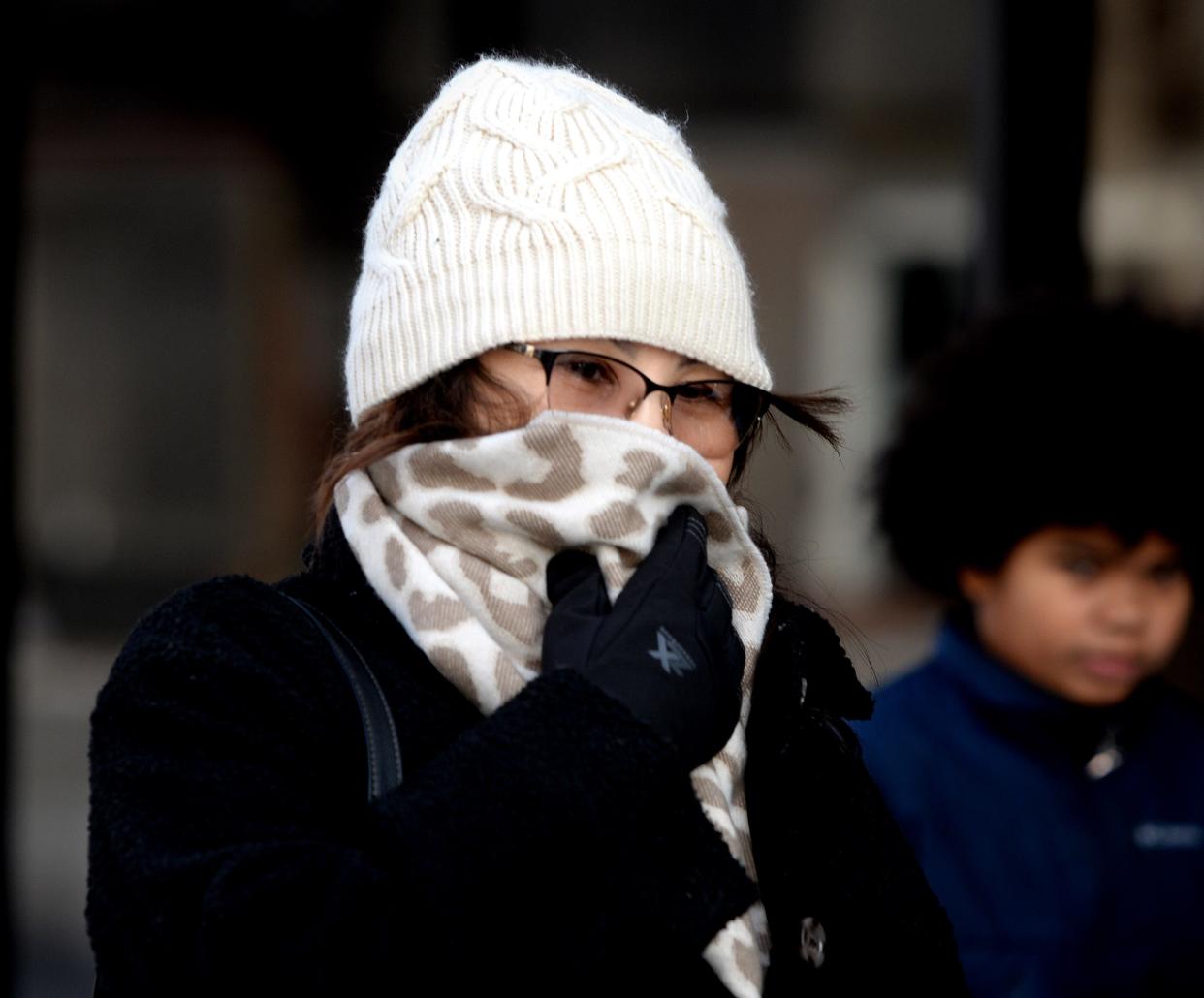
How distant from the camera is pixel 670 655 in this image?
1341 millimetres

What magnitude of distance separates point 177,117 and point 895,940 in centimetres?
756

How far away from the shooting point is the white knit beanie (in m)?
1.55

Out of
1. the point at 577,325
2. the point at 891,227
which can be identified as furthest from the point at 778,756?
the point at 891,227

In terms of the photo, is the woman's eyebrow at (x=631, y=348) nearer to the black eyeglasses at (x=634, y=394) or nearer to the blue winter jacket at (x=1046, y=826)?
the black eyeglasses at (x=634, y=394)

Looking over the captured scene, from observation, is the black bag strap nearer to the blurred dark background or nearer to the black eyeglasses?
the black eyeglasses

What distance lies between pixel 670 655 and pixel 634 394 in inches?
12.7

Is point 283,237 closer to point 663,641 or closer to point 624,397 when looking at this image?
point 624,397

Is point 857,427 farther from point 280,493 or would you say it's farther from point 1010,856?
point 1010,856

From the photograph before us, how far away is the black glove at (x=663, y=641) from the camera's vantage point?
132 cm

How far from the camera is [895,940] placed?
1550mm

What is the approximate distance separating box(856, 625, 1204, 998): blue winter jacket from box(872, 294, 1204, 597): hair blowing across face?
Answer: 0.27 meters

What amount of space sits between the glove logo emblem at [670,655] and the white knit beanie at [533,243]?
0.34 m

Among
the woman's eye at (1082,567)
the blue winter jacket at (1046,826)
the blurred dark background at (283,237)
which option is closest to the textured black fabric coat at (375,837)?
the blue winter jacket at (1046,826)

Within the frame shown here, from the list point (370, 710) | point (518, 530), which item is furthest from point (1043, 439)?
point (370, 710)
